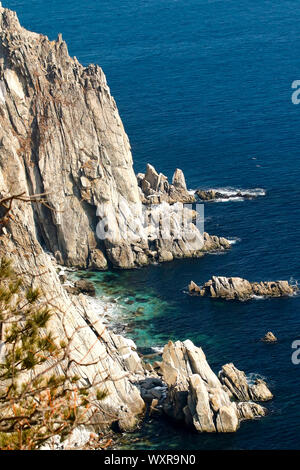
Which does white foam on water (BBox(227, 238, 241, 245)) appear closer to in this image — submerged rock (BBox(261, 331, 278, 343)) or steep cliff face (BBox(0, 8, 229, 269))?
steep cliff face (BBox(0, 8, 229, 269))

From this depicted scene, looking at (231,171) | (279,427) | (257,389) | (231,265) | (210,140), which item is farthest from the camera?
(210,140)

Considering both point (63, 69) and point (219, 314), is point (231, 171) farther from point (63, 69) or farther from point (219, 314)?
point (219, 314)

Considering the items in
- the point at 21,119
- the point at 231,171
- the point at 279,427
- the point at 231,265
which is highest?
the point at 21,119

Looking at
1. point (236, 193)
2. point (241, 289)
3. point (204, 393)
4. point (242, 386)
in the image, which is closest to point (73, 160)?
point (241, 289)

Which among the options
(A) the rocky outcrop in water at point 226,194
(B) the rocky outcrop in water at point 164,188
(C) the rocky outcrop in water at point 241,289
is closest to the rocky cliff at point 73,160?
(C) the rocky outcrop in water at point 241,289

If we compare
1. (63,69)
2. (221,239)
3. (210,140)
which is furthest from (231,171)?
(63,69)

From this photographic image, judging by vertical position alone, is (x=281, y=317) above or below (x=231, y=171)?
below
